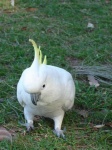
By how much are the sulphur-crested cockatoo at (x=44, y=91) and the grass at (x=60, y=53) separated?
135 millimetres

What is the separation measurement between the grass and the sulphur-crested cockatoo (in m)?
0.13

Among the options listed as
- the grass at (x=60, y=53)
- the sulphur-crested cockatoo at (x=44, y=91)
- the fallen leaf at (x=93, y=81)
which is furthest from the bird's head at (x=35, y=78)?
the fallen leaf at (x=93, y=81)

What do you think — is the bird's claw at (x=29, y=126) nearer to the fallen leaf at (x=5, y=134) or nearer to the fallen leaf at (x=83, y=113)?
the fallen leaf at (x=5, y=134)

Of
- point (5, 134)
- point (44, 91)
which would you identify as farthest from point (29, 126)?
point (44, 91)

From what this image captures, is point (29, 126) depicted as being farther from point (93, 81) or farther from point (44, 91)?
point (93, 81)

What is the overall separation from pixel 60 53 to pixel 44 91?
1.68 metres

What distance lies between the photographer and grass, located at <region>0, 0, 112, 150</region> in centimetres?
251

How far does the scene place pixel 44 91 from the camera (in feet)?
7.29

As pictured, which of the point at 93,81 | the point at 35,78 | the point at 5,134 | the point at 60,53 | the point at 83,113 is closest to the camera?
the point at 35,78

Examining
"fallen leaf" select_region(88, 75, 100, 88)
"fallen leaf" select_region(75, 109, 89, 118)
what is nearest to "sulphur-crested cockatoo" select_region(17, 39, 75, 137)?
"fallen leaf" select_region(75, 109, 89, 118)

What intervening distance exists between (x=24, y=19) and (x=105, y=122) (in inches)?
100

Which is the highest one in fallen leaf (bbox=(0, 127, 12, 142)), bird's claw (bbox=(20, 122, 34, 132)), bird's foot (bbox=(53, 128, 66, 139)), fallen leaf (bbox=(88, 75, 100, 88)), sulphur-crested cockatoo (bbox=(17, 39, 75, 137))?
sulphur-crested cockatoo (bbox=(17, 39, 75, 137))

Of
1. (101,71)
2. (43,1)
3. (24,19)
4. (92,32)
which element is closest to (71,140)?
(101,71)

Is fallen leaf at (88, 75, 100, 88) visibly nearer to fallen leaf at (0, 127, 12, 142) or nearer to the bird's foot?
the bird's foot
